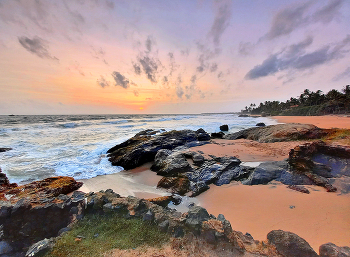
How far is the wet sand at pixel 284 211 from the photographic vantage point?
403 centimetres

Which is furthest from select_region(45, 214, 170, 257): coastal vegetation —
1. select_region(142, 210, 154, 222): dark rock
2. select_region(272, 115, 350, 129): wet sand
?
select_region(272, 115, 350, 129): wet sand

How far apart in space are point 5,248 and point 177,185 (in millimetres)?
5544

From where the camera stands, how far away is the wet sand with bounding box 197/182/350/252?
403 centimetres

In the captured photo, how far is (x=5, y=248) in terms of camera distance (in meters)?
3.69

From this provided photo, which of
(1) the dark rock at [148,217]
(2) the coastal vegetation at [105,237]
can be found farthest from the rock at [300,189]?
(1) the dark rock at [148,217]

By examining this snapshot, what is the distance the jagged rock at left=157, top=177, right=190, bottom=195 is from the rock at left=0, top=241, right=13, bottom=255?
517cm

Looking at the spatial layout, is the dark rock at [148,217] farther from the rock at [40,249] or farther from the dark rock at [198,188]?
the dark rock at [198,188]

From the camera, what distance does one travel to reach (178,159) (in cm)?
978

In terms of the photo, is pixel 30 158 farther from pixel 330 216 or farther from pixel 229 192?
pixel 330 216

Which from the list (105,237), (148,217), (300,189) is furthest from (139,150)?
(300,189)

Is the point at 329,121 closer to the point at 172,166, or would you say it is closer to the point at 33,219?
the point at 172,166

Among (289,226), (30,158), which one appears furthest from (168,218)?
(30,158)

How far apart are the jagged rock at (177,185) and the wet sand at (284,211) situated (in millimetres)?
772

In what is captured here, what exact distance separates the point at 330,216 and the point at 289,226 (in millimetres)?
1422
